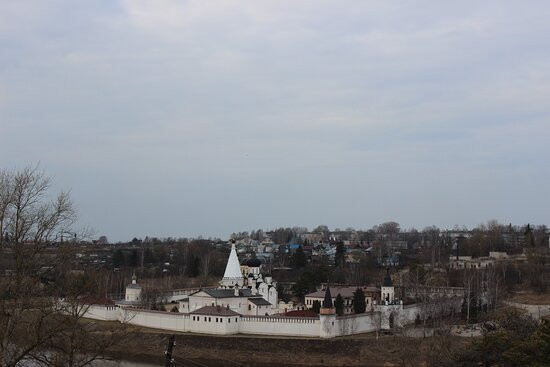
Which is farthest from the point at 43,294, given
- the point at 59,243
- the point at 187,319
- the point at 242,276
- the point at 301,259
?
the point at 301,259

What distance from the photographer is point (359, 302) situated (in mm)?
42844

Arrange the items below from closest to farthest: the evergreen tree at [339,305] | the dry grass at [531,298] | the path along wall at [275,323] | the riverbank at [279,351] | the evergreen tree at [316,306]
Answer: the riverbank at [279,351], the path along wall at [275,323], the evergreen tree at [339,305], the evergreen tree at [316,306], the dry grass at [531,298]

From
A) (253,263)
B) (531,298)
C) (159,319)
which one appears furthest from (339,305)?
(531,298)

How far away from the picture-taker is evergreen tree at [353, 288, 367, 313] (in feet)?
140

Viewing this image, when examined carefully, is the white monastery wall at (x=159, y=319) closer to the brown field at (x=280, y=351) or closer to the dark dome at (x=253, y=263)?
the brown field at (x=280, y=351)

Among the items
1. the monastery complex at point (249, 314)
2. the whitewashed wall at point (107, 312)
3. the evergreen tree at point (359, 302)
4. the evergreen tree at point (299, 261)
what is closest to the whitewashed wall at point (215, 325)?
the monastery complex at point (249, 314)

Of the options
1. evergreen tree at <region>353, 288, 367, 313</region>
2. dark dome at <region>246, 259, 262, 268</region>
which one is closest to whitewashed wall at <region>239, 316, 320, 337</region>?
evergreen tree at <region>353, 288, 367, 313</region>

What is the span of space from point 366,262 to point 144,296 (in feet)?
98.8

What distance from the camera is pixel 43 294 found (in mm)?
15430

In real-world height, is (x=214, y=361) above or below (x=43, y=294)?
below

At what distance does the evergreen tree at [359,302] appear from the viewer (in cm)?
4275

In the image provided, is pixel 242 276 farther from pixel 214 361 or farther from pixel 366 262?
pixel 366 262

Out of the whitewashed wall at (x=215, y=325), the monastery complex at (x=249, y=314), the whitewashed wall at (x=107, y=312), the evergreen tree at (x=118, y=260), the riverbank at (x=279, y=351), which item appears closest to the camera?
the riverbank at (x=279, y=351)

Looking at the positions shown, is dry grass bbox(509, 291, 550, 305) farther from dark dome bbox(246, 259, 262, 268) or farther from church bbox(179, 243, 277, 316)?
dark dome bbox(246, 259, 262, 268)
